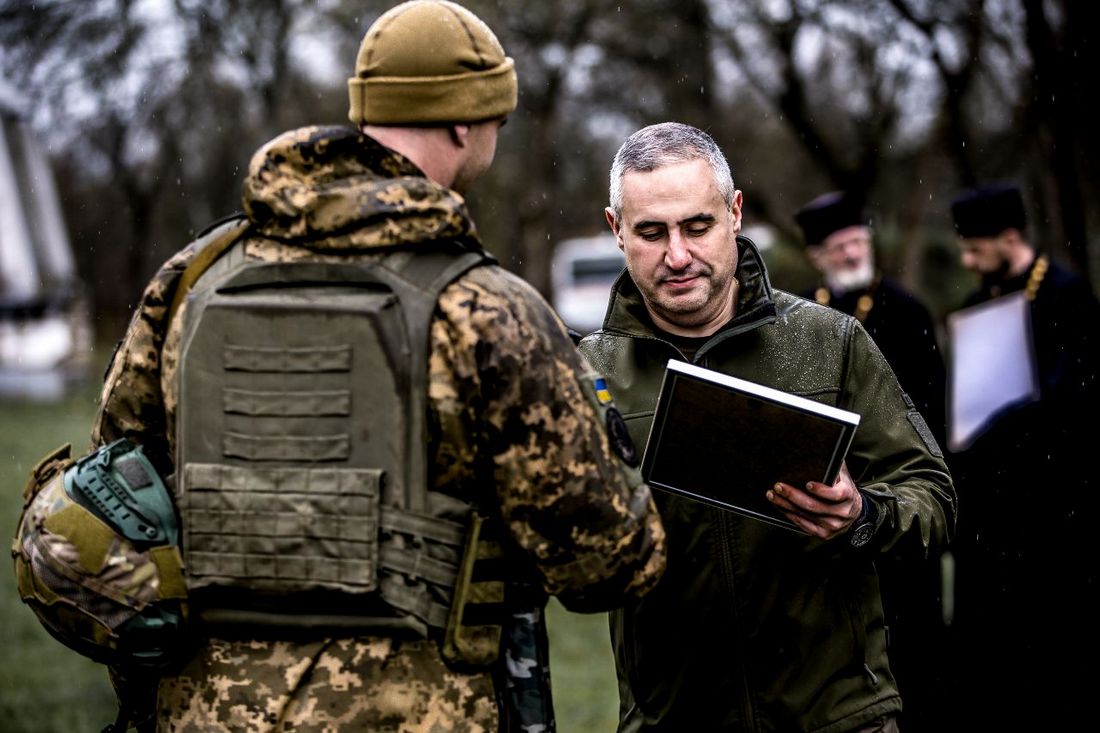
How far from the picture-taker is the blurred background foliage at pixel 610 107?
6.83m

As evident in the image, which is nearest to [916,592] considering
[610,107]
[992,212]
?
[992,212]

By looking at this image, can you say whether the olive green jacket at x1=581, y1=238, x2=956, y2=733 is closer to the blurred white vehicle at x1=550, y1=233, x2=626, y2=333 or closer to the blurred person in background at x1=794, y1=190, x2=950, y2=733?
the blurred person in background at x1=794, y1=190, x2=950, y2=733

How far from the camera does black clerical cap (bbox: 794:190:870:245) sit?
6027mm

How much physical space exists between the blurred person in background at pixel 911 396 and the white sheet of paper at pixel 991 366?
20.8 inches

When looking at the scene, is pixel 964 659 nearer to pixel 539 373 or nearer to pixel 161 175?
pixel 539 373

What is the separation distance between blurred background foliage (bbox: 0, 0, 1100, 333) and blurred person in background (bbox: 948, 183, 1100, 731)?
1087mm

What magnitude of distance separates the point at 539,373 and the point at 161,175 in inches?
829

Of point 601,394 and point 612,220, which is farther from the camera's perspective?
point 612,220

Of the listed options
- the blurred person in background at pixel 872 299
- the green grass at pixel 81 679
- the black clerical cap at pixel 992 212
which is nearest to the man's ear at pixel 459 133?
the blurred person in background at pixel 872 299

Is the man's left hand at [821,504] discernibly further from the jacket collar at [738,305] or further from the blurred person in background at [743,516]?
the jacket collar at [738,305]

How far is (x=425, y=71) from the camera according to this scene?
7.86 feet

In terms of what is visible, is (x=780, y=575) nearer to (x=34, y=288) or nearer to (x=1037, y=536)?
(x=1037, y=536)

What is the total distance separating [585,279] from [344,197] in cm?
3074

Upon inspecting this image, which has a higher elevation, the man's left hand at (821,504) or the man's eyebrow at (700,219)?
the man's eyebrow at (700,219)
